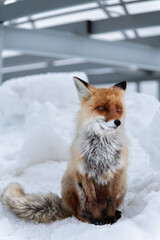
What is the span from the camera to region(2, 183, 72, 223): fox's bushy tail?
2.02m

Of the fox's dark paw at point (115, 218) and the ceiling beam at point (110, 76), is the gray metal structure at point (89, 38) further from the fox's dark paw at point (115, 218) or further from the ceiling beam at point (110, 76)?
the fox's dark paw at point (115, 218)

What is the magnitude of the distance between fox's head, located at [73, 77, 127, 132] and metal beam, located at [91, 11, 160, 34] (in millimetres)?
3483

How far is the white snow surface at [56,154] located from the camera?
1.62 m

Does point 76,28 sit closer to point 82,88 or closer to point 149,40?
point 149,40

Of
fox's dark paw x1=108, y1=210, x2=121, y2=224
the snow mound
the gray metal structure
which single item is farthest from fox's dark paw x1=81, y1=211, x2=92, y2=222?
the snow mound

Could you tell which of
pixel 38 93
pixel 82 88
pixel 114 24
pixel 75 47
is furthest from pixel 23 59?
pixel 82 88

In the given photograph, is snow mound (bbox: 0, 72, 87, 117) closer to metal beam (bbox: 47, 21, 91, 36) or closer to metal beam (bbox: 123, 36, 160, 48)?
metal beam (bbox: 47, 21, 91, 36)

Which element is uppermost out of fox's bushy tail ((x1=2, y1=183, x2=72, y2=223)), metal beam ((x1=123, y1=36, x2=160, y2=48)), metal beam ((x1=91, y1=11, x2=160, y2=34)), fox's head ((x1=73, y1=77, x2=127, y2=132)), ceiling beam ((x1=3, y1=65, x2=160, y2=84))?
metal beam ((x1=91, y1=11, x2=160, y2=34))

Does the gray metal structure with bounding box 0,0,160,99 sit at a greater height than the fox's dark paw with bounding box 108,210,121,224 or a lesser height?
greater

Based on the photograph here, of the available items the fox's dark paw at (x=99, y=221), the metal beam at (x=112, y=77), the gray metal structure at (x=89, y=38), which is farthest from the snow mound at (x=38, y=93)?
the metal beam at (x=112, y=77)

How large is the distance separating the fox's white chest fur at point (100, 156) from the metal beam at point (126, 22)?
368cm

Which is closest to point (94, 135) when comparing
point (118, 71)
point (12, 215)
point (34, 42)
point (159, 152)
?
point (12, 215)

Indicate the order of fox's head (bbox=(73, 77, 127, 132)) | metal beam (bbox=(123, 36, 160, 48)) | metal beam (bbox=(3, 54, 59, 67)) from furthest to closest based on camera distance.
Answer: metal beam (bbox=(3, 54, 59, 67)), metal beam (bbox=(123, 36, 160, 48)), fox's head (bbox=(73, 77, 127, 132))

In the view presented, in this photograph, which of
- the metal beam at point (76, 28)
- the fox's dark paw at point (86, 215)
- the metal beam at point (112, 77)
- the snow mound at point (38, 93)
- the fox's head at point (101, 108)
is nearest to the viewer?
the fox's head at point (101, 108)
